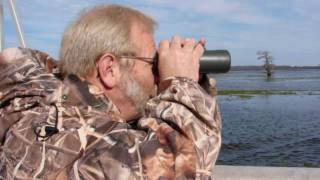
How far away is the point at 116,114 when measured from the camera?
1.93 meters

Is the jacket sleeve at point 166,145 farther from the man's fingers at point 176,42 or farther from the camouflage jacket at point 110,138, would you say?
the man's fingers at point 176,42

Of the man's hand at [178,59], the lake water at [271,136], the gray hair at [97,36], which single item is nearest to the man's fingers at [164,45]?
the man's hand at [178,59]

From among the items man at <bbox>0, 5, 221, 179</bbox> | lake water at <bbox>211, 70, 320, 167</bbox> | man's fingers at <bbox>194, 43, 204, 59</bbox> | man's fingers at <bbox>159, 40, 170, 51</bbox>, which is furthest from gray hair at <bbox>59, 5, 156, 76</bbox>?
lake water at <bbox>211, 70, 320, 167</bbox>

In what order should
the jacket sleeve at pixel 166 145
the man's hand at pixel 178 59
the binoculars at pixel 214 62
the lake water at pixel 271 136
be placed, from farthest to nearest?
1. the lake water at pixel 271 136
2. the binoculars at pixel 214 62
3. the man's hand at pixel 178 59
4. the jacket sleeve at pixel 166 145

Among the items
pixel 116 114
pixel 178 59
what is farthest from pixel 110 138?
pixel 178 59

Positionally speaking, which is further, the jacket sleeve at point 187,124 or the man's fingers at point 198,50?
the man's fingers at point 198,50

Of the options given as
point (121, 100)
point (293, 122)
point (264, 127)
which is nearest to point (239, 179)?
point (121, 100)

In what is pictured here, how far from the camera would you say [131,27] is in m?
1.97

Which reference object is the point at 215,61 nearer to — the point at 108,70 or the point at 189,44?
the point at 189,44

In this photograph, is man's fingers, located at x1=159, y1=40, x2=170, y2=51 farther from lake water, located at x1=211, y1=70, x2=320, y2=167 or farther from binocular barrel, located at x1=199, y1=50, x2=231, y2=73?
lake water, located at x1=211, y1=70, x2=320, y2=167

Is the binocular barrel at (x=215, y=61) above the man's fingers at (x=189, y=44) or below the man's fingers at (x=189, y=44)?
below

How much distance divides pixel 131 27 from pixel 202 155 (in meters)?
0.57

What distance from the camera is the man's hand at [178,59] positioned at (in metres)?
1.89

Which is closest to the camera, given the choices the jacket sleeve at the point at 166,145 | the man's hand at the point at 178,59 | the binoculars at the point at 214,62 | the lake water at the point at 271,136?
the jacket sleeve at the point at 166,145
